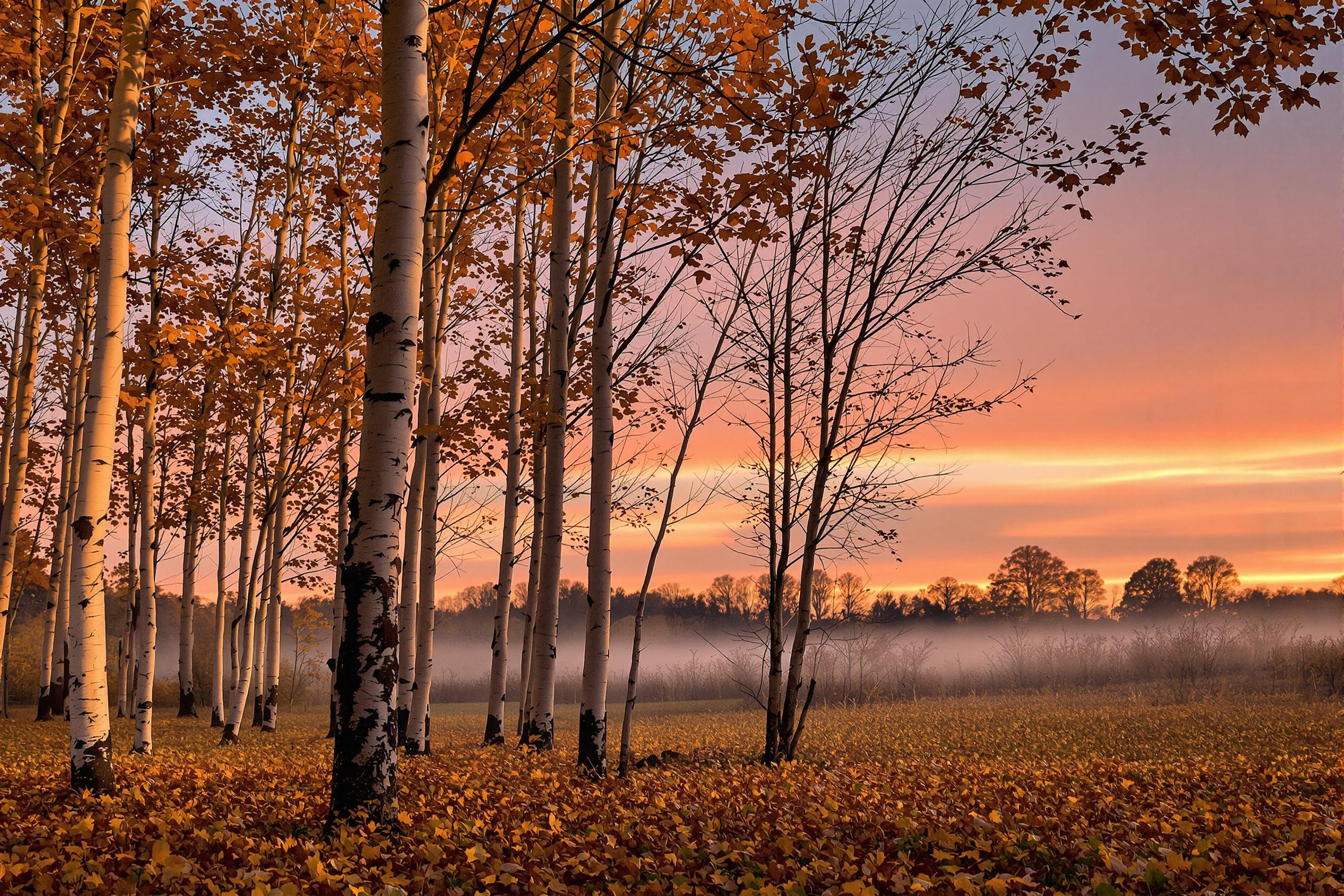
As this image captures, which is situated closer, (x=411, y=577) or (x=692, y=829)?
(x=692, y=829)

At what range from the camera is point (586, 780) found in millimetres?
6754

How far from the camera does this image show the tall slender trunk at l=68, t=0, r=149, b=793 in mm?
5914

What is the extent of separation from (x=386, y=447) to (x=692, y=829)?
2.86m

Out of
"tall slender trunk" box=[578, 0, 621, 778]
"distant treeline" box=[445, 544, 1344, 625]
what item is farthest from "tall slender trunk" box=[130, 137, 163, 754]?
"distant treeline" box=[445, 544, 1344, 625]

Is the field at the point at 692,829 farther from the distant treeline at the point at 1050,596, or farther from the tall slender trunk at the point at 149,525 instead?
the distant treeline at the point at 1050,596

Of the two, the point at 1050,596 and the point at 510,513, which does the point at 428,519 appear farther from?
the point at 1050,596

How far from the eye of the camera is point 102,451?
6.16 meters

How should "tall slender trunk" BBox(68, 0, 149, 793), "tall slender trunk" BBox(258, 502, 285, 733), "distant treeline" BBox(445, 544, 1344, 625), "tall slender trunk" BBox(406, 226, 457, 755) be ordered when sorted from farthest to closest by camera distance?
"distant treeline" BBox(445, 544, 1344, 625), "tall slender trunk" BBox(258, 502, 285, 733), "tall slender trunk" BBox(406, 226, 457, 755), "tall slender trunk" BBox(68, 0, 149, 793)

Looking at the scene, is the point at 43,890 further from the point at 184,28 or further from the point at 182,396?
the point at 182,396

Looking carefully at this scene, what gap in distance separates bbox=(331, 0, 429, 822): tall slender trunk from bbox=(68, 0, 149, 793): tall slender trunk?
2877 mm

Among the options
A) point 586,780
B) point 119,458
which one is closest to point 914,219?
point 586,780

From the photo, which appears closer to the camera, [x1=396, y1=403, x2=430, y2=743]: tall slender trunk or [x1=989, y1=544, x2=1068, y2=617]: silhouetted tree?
[x1=396, y1=403, x2=430, y2=743]: tall slender trunk

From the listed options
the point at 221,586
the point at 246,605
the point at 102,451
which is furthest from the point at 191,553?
the point at 102,451

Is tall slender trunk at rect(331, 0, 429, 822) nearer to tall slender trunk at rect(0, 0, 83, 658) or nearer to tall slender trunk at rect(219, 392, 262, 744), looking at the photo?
tall slender trunk at rect(0, 0, 83, 658)
